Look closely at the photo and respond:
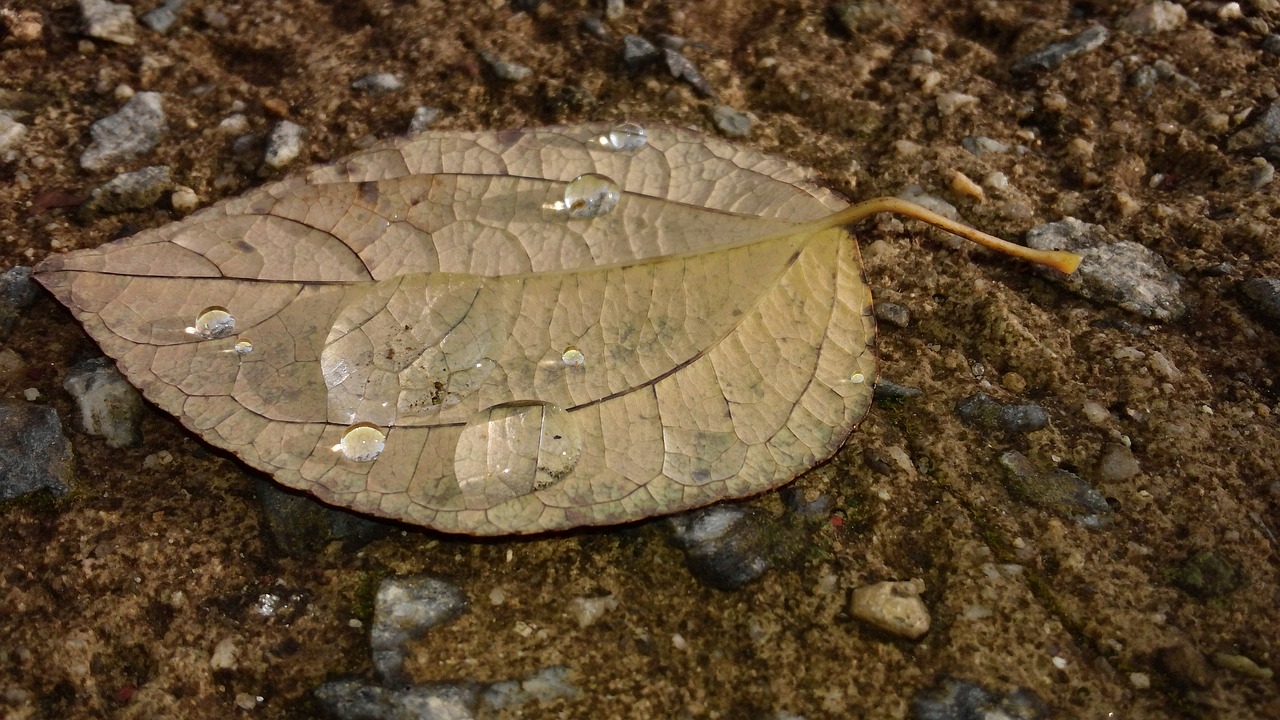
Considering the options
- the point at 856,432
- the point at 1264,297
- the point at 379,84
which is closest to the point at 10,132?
the point at 379,84

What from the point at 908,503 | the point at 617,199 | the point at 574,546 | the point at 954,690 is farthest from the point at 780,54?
the point at 954,690

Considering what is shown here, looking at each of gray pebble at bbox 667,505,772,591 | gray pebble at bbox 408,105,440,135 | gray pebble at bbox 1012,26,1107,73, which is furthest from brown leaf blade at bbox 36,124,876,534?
gray pebble at bbox 1012,26,1107,73

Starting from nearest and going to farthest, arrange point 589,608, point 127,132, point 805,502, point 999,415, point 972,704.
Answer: point 972,704, point 589,608, point 805,502, point 999,415, point 127,132

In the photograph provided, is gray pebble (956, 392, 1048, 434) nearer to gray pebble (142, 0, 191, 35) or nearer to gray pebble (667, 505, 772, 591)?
gray pebble (667, 505, 772, 591)

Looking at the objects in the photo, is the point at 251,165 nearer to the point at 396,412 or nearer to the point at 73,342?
the point at 73,342

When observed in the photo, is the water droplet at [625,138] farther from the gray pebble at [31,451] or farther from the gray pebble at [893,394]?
the gray pebble at [31,451]

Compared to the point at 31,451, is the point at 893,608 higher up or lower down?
higher up

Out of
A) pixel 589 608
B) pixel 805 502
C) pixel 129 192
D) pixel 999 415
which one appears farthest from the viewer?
pixel 129 192

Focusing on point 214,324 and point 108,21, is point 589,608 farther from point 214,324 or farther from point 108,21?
point 108,21
